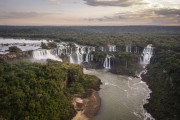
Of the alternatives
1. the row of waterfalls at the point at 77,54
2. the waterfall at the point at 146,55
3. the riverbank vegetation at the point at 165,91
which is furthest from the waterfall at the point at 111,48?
the riverbank vegetation at the point at 165,91

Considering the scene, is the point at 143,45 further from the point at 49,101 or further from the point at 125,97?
the point at 49,101

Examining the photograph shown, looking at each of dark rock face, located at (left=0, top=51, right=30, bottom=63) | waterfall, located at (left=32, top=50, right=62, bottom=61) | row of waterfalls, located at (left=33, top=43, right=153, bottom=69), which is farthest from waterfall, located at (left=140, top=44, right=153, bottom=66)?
dark rock face, located at (left=0, top=51, right=30, bottom=63)

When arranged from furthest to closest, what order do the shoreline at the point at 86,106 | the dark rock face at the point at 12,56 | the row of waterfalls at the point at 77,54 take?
the row of waterfalls at the point at 77,54 → the dark rock face at the point at 12,56 → the shoreline at the point at 86,106

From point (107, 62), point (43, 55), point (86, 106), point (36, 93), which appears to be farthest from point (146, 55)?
point (36, 93)

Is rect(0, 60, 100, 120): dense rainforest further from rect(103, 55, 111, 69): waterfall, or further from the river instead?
rect(103, 55, 111, 69): waterfall

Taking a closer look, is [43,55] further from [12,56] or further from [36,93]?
[36,93]

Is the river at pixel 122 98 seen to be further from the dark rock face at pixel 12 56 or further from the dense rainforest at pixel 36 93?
the dark rock face at pixel 12 56

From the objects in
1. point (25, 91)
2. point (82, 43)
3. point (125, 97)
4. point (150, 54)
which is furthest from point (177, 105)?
point (82, 43)
